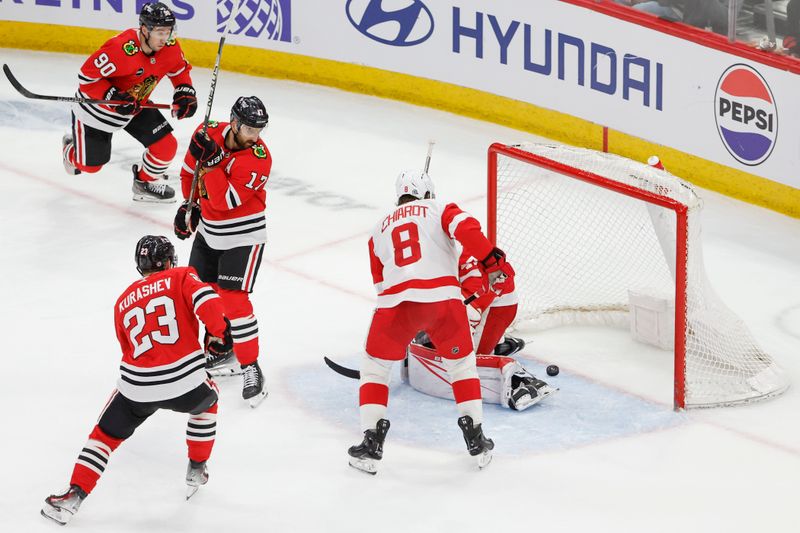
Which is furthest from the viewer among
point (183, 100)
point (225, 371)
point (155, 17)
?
point (183, 100)

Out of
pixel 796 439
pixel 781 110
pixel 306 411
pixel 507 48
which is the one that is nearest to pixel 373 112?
pixel 507 48

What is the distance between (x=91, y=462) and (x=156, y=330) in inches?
17.0

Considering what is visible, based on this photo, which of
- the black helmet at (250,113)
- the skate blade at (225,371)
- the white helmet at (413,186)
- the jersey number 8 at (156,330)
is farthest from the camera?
the skate blade at (225,371)

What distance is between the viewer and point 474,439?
4441 mm

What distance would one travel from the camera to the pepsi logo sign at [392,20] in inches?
310

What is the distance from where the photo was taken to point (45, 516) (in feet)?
13.9

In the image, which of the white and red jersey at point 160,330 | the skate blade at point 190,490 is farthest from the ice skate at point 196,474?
the white and red jersey at point 160,330

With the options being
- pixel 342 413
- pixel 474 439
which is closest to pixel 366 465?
pixel 474 439

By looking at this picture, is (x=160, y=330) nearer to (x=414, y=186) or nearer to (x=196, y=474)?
(x=196, y=474)

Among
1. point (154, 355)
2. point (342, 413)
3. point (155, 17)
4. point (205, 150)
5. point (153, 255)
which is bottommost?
point (342, 413)

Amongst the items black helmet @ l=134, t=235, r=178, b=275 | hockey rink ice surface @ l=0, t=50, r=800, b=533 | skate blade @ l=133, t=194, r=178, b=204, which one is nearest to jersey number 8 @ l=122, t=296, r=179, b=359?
black helmet @ l=134, t=235, r=178, b=275

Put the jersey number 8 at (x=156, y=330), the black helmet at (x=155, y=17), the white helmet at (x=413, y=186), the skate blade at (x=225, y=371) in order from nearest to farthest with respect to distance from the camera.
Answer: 1. the jersey number 8 at (x=156, y=330)
2. the white helmet at (x=413, y=186)
3. the skate blade at (x=225, y=371)
4. the black helmet at (x=155, y=17)

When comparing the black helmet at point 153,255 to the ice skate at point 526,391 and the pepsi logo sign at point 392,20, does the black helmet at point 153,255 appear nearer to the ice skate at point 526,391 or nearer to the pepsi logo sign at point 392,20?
the ice skate at point 526,391

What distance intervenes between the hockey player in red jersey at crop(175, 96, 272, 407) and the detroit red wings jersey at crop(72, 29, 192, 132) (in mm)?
1583
